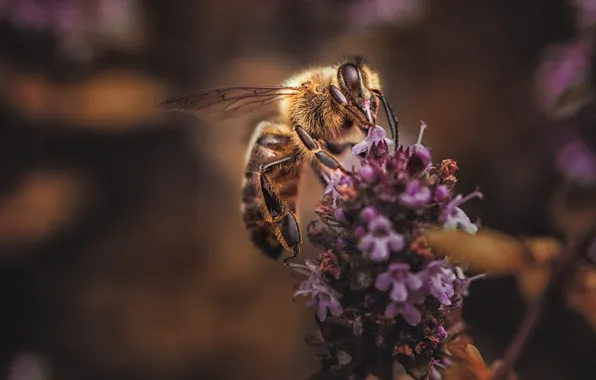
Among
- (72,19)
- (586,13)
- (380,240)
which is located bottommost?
(380,240)

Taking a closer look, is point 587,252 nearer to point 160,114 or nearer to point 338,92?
point 338,92

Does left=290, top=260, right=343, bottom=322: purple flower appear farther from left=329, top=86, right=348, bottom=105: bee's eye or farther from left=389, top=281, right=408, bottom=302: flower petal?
left=329, top=86, right=348, bottom=105: bee's eye

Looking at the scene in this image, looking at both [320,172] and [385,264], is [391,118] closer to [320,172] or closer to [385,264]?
[320,172]

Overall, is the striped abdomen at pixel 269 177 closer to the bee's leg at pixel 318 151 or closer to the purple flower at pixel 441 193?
the bee's leg at pixel 318 151

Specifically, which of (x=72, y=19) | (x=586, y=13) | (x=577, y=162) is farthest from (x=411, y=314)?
(x=72, y=19)

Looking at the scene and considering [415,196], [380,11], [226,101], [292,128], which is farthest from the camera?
[380,11]

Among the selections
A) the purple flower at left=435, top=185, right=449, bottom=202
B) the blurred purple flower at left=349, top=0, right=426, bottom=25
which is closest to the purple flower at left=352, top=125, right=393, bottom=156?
the purple flower at left=435, top=185, right=449, bottom=202

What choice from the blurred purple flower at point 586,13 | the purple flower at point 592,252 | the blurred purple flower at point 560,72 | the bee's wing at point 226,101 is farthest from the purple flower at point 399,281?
the blurred purple flower at point 586,13

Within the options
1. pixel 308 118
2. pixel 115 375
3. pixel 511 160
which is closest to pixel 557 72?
pixel 511 160
